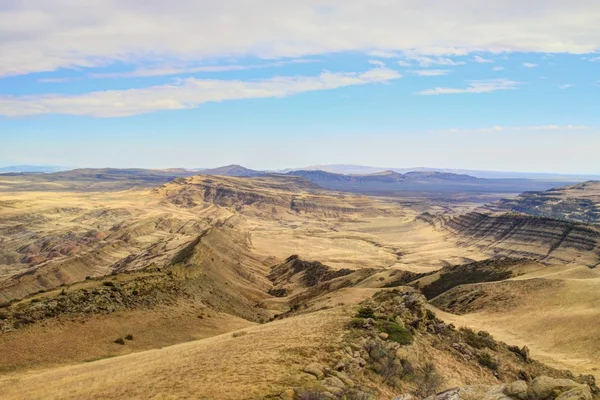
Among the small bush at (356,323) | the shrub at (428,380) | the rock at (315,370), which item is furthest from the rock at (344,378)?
the small bush at (356,323)

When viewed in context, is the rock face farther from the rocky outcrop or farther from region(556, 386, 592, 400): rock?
the rocky outcrop

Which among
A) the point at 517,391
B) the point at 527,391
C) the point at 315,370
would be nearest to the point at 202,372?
the point at 315,370

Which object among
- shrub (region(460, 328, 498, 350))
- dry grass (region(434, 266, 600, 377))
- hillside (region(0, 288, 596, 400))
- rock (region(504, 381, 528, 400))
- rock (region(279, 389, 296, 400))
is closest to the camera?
rock (region(504, 381, 528, 400))

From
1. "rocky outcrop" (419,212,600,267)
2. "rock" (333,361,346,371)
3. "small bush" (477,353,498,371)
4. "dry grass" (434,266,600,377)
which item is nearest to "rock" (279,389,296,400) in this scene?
"rock" (333,361,346,371)

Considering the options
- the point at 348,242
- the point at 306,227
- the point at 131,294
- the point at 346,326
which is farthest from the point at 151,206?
the point at 346,326

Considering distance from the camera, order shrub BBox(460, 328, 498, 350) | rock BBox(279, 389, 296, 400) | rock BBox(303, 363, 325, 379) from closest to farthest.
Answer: rock BBox(279, 389, 296, 400) → rock BBox(303, 363, 325, 379) → shrub BBox(460, 328, 498, 350)

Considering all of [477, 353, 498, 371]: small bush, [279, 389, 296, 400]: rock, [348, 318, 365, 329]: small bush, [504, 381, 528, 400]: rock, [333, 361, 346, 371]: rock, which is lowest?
[477, 353, 498, 371]: small bush

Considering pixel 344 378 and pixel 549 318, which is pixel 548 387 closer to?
pixel 344 378
